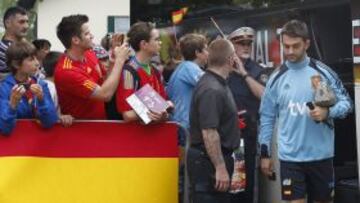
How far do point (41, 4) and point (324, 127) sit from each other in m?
22.2

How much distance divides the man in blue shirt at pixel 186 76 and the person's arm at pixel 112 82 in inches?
43.2

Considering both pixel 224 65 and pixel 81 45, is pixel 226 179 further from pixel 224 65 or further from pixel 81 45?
pixel 81 45

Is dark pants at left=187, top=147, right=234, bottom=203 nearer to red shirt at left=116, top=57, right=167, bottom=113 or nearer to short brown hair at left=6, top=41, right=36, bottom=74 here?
red shirt at left=116, top=57, right=167, bottom=113

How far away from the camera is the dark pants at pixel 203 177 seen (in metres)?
5.95

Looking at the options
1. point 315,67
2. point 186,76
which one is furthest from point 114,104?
point 315,67

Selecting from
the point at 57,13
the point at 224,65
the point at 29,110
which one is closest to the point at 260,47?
the point at 224,65

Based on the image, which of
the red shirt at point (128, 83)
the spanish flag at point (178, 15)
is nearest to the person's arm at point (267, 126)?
the red shirt at point (128, 83)

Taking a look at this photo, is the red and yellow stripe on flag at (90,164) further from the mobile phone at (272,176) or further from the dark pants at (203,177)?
the mobile phone at (272,176)

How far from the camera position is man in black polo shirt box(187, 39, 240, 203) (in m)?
5.85

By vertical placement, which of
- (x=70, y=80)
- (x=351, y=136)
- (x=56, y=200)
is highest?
(x=70, y=80)

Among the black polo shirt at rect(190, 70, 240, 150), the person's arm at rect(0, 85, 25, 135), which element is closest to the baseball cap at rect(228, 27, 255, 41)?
the black polo shirt at rect(190, 70, 240, 150)

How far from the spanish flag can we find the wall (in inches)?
637

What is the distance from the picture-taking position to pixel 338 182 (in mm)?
6598

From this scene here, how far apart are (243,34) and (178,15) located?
1.92 m
